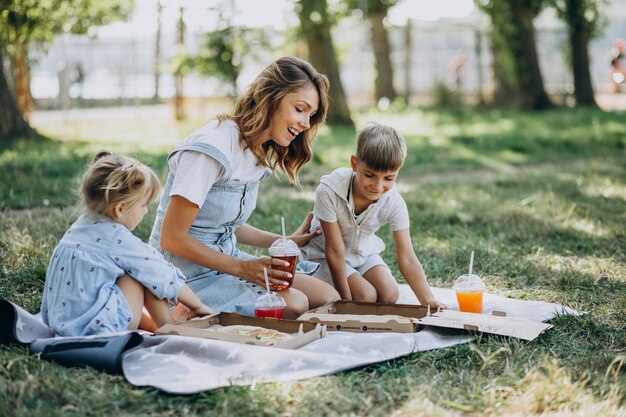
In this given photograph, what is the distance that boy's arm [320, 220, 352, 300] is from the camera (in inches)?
154

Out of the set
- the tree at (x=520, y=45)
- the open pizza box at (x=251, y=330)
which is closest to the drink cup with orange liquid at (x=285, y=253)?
the open pizza box at (x=251, y=330)

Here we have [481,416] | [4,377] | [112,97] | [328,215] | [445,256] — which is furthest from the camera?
[112,97]

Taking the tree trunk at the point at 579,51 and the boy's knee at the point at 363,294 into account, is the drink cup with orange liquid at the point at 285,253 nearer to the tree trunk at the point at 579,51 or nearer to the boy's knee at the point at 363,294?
the boy's knee at the point at 363,294

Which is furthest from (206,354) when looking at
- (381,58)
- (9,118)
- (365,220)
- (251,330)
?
(381,58)

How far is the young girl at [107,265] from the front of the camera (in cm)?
314

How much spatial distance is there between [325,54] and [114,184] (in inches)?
395

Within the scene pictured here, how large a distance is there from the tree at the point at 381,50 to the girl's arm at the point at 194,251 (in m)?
15.8

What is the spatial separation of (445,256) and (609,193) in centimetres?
270

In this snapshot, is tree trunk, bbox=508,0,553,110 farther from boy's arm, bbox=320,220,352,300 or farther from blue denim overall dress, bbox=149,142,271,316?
blue denim overall dress, bbox=149,142,271,316

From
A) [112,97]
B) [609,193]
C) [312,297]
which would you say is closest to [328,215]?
[312,297]

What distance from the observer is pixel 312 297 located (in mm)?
3809

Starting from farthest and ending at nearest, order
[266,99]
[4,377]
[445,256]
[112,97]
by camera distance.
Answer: [112,97], [445,256], [266,99], [4,377]

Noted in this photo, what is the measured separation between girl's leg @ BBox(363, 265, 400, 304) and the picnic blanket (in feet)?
2.37

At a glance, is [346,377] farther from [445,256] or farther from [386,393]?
[445,256]
